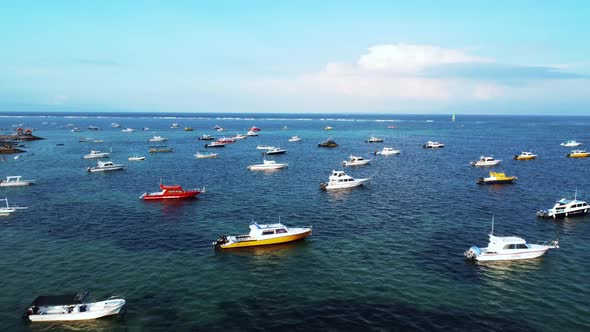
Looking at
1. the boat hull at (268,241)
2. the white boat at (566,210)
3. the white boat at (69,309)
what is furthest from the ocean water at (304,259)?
Result: the white boat at (566,210)

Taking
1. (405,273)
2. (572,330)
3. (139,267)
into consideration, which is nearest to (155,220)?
(139,267)

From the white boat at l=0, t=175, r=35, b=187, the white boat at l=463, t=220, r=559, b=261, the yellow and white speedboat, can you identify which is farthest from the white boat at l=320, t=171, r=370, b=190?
the white boat at l=0, t=175, r=35, b=187

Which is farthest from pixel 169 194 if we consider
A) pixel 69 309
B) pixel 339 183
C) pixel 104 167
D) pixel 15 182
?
pixel 104 167

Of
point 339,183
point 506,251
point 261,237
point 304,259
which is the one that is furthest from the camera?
point 339,183

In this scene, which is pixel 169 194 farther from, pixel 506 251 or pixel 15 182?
pixel 506 251

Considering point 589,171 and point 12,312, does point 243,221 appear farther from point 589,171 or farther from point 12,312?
point 589,171

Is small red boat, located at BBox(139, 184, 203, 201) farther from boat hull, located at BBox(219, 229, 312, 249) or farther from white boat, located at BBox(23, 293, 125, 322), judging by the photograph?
white boat, located at BBox(23, 293, 125, 322)
